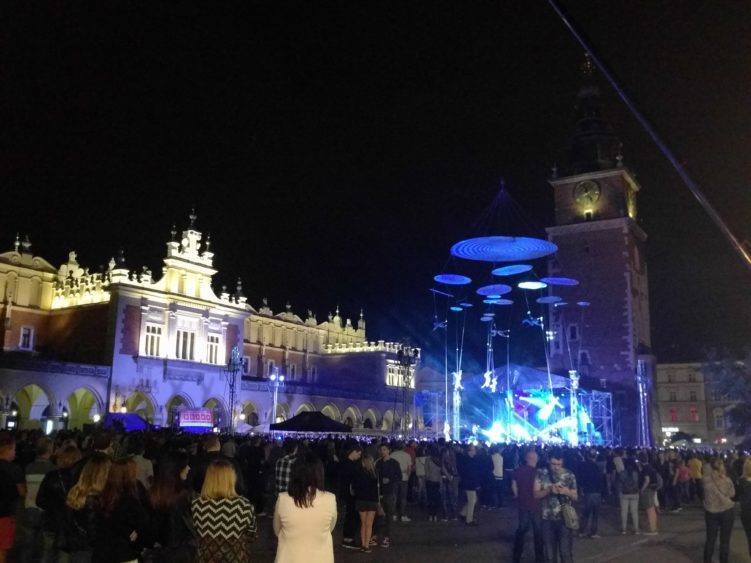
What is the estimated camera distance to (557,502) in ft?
28.8

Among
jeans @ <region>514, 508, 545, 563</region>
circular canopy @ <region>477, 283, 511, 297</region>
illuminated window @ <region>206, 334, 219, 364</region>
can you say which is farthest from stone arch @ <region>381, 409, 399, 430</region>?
jeans @ <region>514, 508, 545, 563</region>

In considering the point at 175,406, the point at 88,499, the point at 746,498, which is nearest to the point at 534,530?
the point at 746,498

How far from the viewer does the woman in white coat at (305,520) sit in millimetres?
4906

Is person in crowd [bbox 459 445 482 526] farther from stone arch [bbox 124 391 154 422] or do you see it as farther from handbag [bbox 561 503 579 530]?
stone arch [bbox 124 391 154 422]

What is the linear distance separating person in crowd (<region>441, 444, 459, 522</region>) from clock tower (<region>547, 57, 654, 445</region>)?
97.0 ft

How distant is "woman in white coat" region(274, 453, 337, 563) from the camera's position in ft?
16.1

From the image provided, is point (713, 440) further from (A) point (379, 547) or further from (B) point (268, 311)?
(A) point (379, 547)

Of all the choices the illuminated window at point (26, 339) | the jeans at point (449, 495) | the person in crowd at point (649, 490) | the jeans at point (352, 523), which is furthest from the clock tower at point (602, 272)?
the jeans at point (352, 523)

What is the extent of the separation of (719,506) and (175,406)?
33981 millimetres

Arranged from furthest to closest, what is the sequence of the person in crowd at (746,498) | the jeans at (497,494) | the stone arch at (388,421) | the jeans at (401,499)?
the stone arch at (388,421) → the jeans at (497,494) → the jeans at (401,499) → the person in crowd at (746,498)

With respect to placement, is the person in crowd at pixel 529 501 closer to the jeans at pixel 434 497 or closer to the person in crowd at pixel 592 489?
the person in crowd at pixel 592 489

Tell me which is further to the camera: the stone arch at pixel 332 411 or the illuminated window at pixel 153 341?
the stone arch at pixel 332 411

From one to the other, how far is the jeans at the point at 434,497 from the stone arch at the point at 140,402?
24.7 metres

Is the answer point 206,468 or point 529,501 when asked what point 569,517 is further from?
point 206,468
